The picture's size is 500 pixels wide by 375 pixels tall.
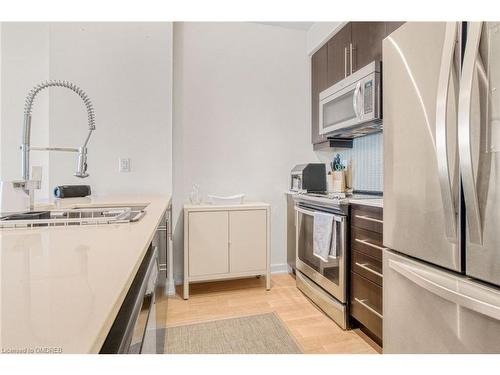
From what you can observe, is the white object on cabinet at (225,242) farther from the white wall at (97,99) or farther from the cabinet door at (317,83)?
the cabinet door at (317,83)

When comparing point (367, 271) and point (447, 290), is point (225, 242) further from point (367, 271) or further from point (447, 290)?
point (447, 290)

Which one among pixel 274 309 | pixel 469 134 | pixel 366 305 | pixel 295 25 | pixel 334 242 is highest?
pixel 295 25

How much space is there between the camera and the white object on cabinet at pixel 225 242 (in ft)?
7.41

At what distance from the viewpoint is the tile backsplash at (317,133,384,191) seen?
2.20 meters

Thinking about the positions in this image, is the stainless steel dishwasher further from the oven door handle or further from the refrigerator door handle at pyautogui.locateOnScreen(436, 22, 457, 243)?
the oven door handle

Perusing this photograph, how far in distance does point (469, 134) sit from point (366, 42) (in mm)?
1412

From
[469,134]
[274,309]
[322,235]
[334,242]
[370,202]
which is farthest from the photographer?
[274,309]

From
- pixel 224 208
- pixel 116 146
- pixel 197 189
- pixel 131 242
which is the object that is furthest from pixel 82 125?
pixel 131 242

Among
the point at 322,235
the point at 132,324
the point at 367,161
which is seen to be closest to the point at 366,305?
the point at 322,235

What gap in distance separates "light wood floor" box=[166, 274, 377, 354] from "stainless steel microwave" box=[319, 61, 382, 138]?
55.8 inches

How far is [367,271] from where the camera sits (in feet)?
5.13

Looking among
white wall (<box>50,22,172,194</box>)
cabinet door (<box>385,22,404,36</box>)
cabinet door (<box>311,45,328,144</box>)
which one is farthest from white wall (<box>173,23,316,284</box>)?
cabinet door (<box>385,22,404,36</box>)

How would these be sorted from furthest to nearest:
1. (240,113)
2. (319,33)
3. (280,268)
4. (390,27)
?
(280,268), (240,113), (319,33), (390,27)

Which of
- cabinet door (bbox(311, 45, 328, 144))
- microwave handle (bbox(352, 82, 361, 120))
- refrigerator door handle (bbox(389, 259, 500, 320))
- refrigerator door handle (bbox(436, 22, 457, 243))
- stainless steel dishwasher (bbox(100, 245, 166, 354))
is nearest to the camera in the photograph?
stainless steel dishwasher (bbox(100, 245, 166, 354))
